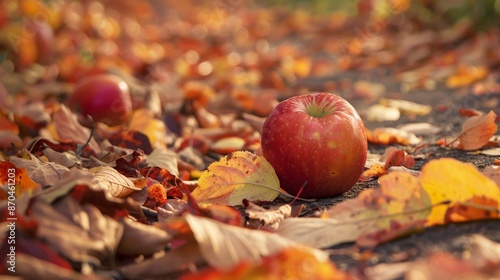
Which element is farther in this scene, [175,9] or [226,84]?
[175,9]

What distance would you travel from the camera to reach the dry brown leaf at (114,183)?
162cm

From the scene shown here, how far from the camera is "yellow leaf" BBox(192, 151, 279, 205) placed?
68.4 inches

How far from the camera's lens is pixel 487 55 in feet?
13.8

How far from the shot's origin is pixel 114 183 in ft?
5.38

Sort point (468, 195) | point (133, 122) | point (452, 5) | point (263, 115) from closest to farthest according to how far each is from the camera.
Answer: point (468, 195) → point (133, 122) → point (263, 115) → point (452, 5)

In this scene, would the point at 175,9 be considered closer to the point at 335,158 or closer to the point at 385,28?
the point at 385,28

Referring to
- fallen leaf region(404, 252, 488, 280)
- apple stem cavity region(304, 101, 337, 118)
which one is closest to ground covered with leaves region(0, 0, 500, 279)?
fallen leaf region(404, 252, 488, 280)

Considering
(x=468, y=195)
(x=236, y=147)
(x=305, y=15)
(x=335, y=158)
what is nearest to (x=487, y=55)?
(x=236, y=147)

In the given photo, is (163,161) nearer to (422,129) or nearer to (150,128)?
(150,128)

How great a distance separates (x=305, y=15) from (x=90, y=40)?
343 cm

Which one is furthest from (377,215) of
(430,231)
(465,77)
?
(465,77)

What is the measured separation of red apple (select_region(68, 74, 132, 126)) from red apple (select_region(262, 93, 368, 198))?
1169 millimetres

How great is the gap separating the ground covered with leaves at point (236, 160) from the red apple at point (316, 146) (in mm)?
49

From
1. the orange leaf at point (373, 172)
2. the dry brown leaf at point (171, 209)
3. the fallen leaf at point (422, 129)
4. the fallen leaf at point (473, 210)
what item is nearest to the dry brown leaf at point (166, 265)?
the dry brown leaf at point (171, 209)
